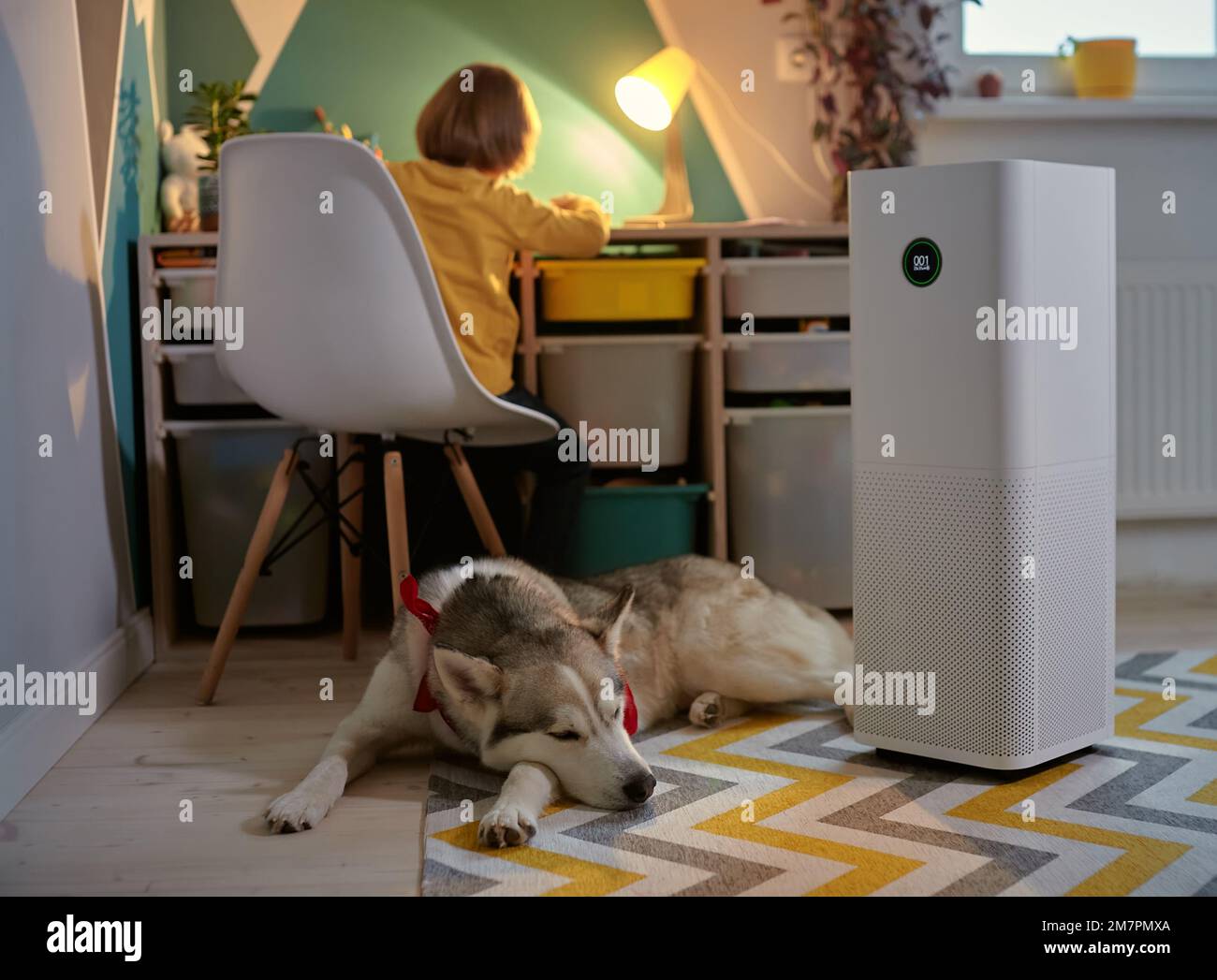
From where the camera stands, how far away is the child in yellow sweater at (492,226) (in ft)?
8.61

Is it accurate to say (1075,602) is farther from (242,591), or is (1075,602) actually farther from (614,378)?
(242,591)

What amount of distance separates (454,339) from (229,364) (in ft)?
Result: 1.43

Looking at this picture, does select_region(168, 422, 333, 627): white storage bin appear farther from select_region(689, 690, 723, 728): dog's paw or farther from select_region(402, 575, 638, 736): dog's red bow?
select_region(689, 690, 723, 728): dog's paw

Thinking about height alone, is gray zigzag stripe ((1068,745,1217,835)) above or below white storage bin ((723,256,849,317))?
below

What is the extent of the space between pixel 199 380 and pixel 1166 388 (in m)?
2.44

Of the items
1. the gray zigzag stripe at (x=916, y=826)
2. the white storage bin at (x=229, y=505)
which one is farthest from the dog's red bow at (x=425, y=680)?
the white storage bin at (x=229, y=505)

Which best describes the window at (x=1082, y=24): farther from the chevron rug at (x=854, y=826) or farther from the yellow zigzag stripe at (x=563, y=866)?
the yellow zigzag stripe at (x=563, y=866)

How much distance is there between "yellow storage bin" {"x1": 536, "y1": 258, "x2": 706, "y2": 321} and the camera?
2938mm

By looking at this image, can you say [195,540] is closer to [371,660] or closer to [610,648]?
[371,660]

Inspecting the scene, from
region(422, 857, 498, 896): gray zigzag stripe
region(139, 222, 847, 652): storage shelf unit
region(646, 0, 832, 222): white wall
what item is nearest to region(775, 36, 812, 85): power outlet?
region(646, 0, 832, 222): white wall

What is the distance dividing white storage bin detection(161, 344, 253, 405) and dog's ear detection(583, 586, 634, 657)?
1358mm

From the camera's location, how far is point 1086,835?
63.1 inches

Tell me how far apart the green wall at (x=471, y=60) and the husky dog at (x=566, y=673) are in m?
1.47

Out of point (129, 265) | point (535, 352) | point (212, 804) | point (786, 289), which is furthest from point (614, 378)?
point (212, 804)
